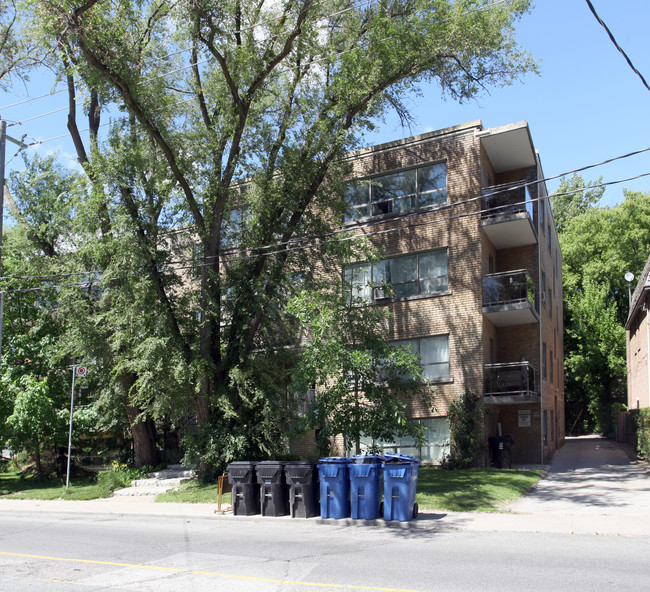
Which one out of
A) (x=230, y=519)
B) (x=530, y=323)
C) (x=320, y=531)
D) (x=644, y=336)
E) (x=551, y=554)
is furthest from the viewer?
(x=644, y=336)

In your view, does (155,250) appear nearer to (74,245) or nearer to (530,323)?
(74,245)

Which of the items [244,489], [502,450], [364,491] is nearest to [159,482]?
[244,489]

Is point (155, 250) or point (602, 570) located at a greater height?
point (155, 250)

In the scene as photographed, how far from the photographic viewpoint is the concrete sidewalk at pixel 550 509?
35.3ft

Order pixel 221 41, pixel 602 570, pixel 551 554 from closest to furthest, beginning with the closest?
1. pixel 602 570
2. pixel 551 554
3. pixel 221 41

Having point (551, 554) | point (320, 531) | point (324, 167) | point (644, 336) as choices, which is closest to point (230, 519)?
point (320, 531)

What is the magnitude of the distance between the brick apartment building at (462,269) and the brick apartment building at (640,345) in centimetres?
445

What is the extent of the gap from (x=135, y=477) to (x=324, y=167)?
11805 millimetres

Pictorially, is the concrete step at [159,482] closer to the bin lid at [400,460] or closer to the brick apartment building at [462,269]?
the brick apartment building at [462,269]

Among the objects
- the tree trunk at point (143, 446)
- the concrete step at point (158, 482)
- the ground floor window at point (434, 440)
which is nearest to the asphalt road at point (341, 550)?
the concrete step at point (158, 482)

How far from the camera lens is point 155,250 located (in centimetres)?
1834

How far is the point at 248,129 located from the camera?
19.2m

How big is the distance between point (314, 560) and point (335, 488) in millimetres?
3961

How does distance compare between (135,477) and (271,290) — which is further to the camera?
(135,477)
